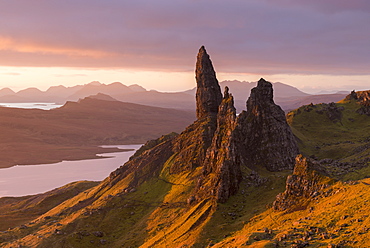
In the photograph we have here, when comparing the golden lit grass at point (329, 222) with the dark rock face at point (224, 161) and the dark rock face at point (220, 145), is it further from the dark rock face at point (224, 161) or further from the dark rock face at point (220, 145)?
the dark rock face at point (220, 145)

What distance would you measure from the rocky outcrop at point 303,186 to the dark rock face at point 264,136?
42.4 meters

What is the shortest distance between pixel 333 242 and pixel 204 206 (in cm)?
5434

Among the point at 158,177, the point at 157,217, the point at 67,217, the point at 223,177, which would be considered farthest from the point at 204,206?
the point at 67,217

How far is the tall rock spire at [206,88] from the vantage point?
180 m

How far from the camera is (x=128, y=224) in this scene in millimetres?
141000

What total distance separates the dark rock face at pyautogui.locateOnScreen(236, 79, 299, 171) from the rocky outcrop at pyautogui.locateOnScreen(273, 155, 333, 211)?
42.4 meters

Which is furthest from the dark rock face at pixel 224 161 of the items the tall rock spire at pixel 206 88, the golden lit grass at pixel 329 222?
the tall rock spire at pixel 206 88

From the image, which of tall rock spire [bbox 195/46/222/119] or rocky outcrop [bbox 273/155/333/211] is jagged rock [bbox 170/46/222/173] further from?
rocky outcrop [bbox 273/155/333/211]

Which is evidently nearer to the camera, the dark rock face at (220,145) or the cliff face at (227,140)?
the cliff face at (227,140)

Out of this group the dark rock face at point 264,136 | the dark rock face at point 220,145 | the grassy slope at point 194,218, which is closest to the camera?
the grassy slope at point 194,218

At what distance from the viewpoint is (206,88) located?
7170 inches

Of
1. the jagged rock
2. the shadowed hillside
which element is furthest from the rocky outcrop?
the jagged rock

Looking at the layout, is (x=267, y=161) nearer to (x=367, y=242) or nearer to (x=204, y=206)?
(x=204, y=206)

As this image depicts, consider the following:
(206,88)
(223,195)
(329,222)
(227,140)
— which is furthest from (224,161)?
(206,88)
